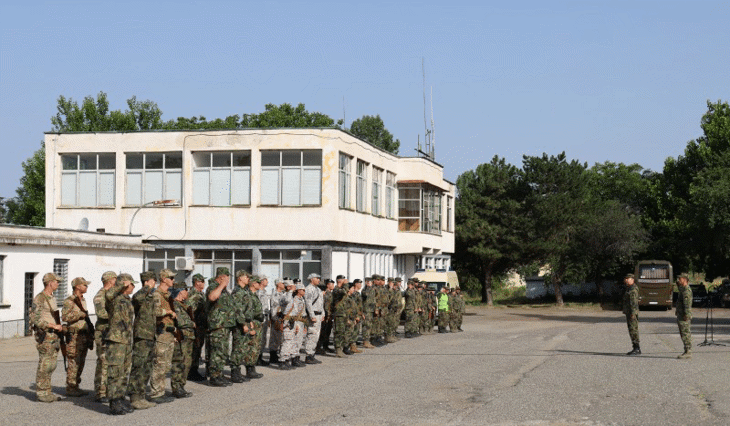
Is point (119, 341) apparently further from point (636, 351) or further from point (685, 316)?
point (685, 316)

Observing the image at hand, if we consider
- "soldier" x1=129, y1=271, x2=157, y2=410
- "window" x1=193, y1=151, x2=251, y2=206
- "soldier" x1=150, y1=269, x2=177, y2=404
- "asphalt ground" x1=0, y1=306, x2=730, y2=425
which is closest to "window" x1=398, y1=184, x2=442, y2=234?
"window" x1=193, y1=151, x2=251, y2=206

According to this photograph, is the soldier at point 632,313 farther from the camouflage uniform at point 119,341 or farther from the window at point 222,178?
the window at point 222,178

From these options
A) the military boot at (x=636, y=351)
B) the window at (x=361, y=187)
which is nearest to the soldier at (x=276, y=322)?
the military boot at (x=636, y=351)

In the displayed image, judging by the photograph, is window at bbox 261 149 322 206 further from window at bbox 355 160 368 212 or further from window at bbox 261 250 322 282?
window at bbox 355 160 368 212

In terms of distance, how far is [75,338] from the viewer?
50.4ft

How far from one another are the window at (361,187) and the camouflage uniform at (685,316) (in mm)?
22589

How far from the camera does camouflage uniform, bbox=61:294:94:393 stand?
15125mm

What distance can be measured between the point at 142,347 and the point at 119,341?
1.45ft

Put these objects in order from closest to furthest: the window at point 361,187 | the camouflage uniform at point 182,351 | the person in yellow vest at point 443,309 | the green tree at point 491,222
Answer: the camouflage uniform at point 182,351 < the person in yellow vest at point 443,309 < the window at point 361,187 < the green tree at point 491,222

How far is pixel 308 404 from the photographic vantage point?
14.6 metres

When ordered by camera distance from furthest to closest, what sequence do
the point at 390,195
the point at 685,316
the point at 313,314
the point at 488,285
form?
the point at 488,285 → the point at 390,195 → the point at 685,316 → the point at 313,314

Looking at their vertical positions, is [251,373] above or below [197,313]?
below

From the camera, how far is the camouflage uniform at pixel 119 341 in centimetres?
1388

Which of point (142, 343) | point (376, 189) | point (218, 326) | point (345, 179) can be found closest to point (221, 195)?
point (345, 179)
